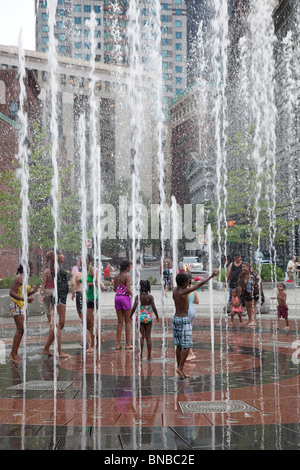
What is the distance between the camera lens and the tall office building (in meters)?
109

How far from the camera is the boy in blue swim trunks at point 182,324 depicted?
7.24 metres

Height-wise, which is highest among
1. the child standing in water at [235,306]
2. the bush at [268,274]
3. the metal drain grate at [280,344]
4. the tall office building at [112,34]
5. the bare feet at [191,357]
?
the tall office building at [112,34]

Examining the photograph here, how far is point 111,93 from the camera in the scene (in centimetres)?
9481

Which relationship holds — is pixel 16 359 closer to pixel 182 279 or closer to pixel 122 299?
pixel 122 299

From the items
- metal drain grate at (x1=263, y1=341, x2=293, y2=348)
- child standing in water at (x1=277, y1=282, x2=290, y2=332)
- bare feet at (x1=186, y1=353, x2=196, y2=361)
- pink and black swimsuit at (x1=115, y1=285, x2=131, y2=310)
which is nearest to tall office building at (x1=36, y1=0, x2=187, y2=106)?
child standing in water at (x1=277, y1=282, x2=290, y2=332)

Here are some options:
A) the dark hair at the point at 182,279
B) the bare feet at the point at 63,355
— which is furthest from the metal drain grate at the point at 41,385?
the dark hair at the point at 182,279

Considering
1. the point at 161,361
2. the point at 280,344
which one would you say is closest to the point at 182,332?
the point at 161,361

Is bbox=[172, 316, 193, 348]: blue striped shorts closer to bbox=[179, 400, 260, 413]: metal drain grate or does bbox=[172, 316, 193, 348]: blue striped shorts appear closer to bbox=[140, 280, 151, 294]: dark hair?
bbox=[179, 400, 260, 413]: metal drain grate

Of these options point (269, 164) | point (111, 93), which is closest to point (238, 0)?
point (269, 164)

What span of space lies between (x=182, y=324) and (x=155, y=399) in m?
1.37

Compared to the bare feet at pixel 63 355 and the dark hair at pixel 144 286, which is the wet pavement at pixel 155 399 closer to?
the bare feet at pixel 63 355

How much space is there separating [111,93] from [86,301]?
8940 centimetres

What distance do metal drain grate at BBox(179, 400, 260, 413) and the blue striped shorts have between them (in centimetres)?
133

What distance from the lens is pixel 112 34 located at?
372 feet
